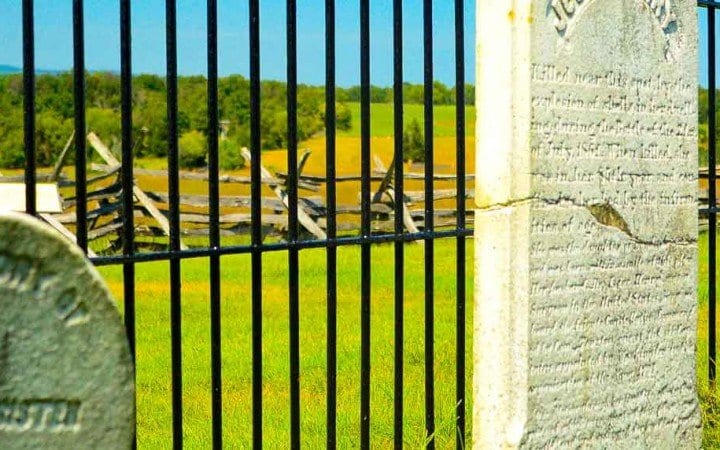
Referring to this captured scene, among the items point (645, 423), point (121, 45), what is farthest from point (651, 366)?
point (121, 45)

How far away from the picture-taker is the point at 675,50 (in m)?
5.05

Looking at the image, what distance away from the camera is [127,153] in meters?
3.71

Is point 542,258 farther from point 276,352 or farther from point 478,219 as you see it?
point 276,352

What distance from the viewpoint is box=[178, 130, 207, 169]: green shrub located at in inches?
678

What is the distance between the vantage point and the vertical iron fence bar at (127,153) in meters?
3.70

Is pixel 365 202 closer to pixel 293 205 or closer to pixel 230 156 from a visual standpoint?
pixel 293 205

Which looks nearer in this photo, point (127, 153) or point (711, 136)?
point (127, 153)

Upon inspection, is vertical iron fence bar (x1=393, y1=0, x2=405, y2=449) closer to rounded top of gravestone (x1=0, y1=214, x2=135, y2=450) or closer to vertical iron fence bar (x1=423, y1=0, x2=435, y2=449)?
vertical iron fence bar (x1=423, y1=0, x2=435, y2=449)

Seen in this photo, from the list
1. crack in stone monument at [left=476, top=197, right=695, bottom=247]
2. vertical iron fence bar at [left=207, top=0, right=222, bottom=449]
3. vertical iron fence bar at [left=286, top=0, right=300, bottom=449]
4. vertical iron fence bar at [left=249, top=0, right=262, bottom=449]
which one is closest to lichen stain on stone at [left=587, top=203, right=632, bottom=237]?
crack in stone monument at [left=476, top=197, right=695, bottom=247]

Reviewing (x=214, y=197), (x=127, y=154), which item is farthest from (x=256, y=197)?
(x=127, y=154)

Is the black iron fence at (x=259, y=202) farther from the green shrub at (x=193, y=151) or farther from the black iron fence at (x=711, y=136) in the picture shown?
the green shrub at (x=193, y=151)

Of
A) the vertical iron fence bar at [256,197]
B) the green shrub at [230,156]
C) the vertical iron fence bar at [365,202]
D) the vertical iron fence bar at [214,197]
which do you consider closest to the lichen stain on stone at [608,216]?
the vertical iron fence bar at [365,202]

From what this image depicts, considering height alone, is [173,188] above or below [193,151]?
below

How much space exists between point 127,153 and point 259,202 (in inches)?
21.8
